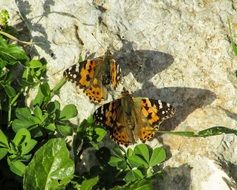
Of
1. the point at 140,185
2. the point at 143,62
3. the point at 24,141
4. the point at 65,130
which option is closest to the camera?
the point at 140,185

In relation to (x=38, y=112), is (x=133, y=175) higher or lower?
lower

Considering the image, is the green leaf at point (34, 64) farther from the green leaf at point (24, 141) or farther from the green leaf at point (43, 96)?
the green leaf at point (24, 141)

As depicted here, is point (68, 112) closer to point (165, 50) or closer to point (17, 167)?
point (17, 167)

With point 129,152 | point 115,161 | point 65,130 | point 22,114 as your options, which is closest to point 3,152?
point 22,114

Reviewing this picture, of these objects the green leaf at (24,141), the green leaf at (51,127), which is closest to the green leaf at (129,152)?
the green leaf at (51,127)

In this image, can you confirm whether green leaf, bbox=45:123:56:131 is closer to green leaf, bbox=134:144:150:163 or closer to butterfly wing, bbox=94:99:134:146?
butterfly wing, bbox=94:99:134:146

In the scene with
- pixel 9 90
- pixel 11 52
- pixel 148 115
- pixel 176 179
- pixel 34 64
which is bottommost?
pixel 176 179

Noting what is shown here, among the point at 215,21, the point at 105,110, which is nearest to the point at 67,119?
the point at 105,110
